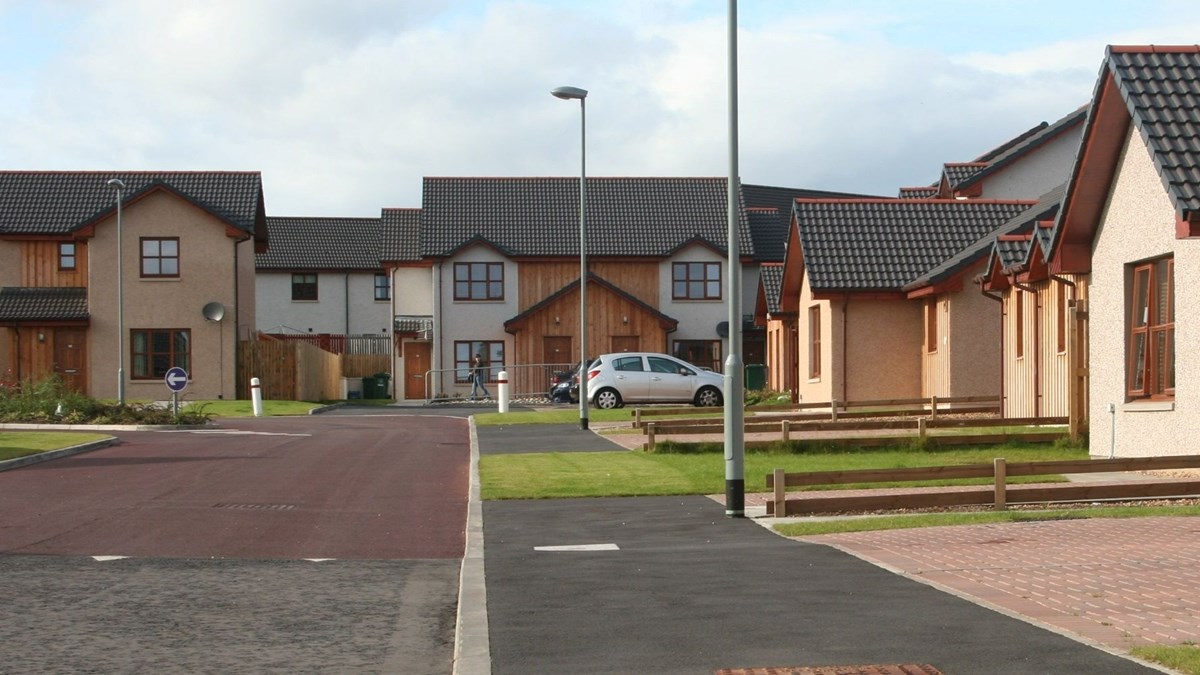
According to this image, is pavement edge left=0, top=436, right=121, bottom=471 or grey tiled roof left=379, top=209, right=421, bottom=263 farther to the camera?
grey tiled roof left=379, top=209, right=421, bottom=263

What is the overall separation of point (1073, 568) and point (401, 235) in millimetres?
57727

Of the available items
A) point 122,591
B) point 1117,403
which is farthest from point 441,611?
point 1117,403

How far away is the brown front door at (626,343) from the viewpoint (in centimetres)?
5831

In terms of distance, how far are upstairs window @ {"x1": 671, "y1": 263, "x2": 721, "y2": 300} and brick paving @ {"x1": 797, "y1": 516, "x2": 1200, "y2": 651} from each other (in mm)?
45569

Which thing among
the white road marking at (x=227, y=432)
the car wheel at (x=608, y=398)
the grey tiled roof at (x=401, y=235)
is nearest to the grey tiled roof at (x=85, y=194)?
the grey tiled roof at (x=401, y=235)

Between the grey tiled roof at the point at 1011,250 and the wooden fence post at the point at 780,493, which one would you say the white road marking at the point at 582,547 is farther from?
the grey tiled roof at the point at 1011,250

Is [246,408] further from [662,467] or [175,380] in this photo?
[662,467]

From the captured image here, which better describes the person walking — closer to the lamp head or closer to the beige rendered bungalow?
the lamp head

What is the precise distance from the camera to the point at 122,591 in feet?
35.7

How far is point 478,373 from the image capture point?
58.2 m

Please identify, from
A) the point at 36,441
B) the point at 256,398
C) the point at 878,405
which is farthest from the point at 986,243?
the point at 256,398

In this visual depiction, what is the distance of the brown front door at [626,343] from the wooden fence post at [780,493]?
42445 mm

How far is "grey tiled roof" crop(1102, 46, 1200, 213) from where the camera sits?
55.4 feet

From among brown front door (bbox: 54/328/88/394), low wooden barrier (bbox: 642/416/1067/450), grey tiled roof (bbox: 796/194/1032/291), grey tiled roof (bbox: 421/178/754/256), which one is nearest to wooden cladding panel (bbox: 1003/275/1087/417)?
low wooden barrier (bbox: 642/416/1067/450)
